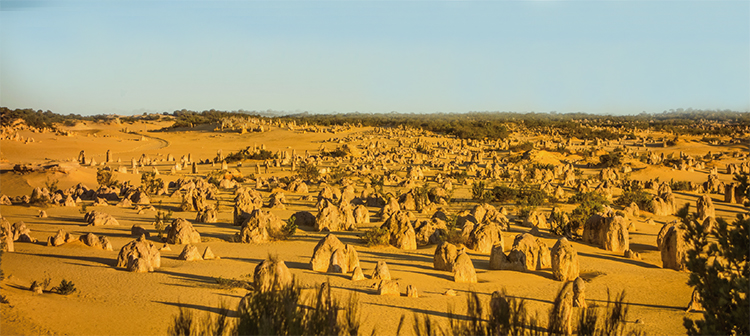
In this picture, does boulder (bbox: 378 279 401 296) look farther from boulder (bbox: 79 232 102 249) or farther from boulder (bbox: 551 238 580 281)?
boulder (bbox: 79 232 102 249)

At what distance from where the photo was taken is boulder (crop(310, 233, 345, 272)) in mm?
11633

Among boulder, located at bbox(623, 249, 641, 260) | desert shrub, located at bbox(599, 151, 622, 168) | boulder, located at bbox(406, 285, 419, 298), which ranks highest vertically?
desert shrub, located at bbox(599, 151, 622, 168)

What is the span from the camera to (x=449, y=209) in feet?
64.8

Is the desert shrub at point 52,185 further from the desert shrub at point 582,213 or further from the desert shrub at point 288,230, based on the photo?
the desert shrub at point 582,213

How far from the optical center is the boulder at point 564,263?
439 inches

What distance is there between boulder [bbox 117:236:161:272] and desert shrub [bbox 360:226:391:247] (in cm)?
497

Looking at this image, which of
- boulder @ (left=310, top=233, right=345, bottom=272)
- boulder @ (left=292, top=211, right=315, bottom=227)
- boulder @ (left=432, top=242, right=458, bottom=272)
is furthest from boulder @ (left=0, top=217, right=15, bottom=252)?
boulder @ (left=432, top=242, right=458, bottom=272)

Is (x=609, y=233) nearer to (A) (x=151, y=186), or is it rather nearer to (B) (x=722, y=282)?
(B) (x=722, y=282)

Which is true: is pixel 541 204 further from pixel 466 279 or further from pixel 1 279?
pixel 1 279

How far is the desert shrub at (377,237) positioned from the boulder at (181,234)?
415cm

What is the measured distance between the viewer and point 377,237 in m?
14.2

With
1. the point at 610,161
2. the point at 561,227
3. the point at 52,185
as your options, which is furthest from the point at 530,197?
the point at 52,185

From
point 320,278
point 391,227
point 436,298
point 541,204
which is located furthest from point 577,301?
point 541,204

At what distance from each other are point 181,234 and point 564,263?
29.0 feet
